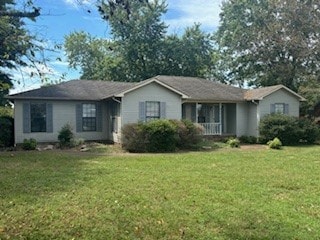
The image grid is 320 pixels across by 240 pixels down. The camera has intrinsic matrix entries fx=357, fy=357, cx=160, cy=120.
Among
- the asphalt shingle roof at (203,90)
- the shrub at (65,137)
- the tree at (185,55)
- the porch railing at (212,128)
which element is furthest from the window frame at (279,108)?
the tree at (185,55)

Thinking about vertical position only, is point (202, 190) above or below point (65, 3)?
below

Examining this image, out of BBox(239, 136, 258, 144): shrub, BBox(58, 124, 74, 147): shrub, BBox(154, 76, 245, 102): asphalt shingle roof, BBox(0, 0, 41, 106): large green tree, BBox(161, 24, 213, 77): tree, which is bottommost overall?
BBox(239, 136, 258, 144): shrub

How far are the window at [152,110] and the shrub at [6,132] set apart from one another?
7.76m

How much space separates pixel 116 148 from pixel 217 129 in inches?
348

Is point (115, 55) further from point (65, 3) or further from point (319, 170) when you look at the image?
point (65, 3)

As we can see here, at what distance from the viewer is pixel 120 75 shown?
1551 inches

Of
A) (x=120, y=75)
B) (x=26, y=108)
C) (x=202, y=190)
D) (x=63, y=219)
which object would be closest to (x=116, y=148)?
(x=26, y=108)

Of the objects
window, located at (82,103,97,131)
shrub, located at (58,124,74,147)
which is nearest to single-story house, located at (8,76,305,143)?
window, located at (82,103,97,131)

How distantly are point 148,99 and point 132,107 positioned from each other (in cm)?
109

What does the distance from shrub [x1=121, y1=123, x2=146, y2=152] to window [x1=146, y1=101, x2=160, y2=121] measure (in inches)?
109

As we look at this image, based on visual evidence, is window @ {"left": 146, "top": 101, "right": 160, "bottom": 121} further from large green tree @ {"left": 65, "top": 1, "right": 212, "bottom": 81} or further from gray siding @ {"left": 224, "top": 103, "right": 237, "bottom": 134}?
large green tree @ {"left": 65, "top": 1, "right": 212, "bottom": 81}

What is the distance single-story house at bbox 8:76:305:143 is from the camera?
20.2 m

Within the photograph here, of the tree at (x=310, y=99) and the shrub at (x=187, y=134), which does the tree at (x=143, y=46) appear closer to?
the tree at (x=310, y=99)

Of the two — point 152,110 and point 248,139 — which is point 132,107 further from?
point 248,139
